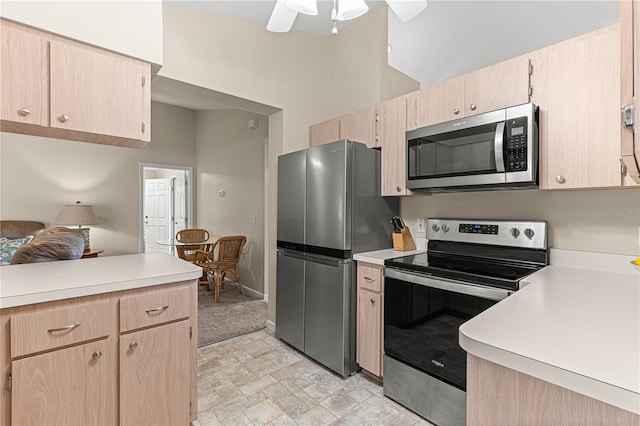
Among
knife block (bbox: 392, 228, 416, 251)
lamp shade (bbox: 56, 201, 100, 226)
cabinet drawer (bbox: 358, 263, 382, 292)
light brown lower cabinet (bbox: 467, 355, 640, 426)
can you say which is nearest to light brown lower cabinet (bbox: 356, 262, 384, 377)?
cabinet drawer (bbox: 358, 263, 382, 292)

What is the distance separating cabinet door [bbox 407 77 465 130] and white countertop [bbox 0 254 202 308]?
1.75 m

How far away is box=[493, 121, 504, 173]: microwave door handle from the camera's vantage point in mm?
1695

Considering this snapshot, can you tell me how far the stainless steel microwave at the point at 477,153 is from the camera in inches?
65.3

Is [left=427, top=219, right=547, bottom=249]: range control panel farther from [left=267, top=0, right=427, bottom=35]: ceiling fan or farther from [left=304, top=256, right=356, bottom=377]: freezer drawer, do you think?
[left=267, top=0, right=427, bottom=35]: ceiling fan

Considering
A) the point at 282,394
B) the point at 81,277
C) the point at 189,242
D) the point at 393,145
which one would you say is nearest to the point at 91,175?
the point at 189,242

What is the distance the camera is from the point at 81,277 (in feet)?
4.62

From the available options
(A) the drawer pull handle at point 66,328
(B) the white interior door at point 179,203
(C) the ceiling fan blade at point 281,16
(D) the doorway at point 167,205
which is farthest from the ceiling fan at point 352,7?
(B) the white interior door at point 179,203

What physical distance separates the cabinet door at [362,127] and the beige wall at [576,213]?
2.69ft

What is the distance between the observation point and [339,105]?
3256 millimetres

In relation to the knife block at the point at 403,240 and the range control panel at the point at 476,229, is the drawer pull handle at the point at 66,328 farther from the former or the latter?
the range control panel at the point at 476,229

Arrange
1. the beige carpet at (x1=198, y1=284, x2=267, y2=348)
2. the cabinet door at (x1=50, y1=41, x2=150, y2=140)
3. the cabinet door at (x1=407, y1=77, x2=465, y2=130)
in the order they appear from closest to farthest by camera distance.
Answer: the cabinet door at (x1=50, y1=41, x2=150, y2=140), the cabinet door at (x1=407, y1=77, x2=465, y2=130), the beige carpet at (x1=198, y1=284, x2=267, y2=348)

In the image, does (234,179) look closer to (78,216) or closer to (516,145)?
(78,216)

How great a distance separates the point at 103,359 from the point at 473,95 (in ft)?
7.87

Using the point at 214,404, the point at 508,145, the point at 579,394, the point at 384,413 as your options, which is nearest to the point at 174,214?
the point at 214,404
